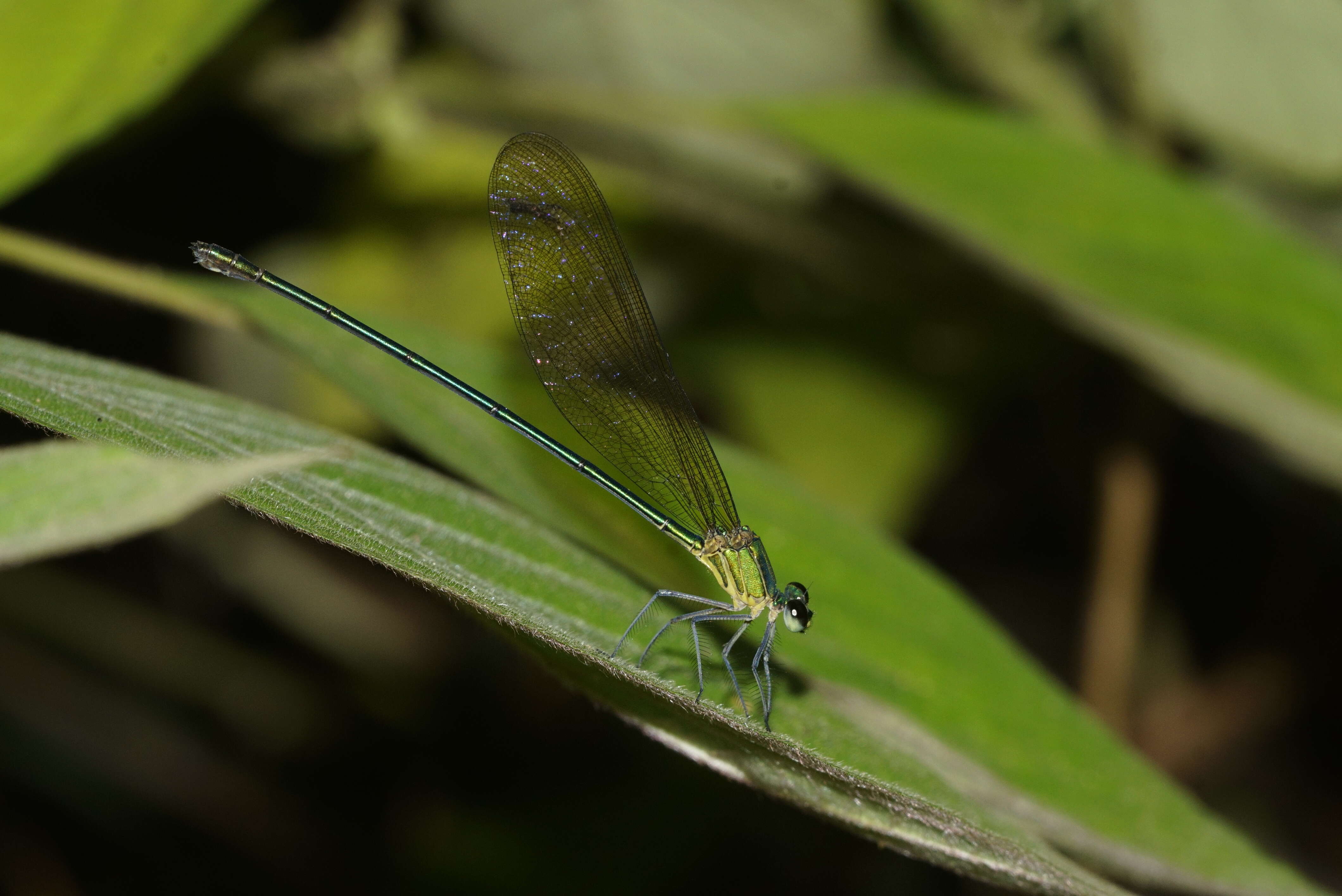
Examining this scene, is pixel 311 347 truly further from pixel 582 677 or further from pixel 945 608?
pixel 945 608

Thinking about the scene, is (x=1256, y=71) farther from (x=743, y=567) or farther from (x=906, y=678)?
(x=906, y=678)

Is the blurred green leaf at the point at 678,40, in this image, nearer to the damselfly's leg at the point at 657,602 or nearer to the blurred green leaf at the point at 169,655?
the damselfly's leg at the point at 657,602

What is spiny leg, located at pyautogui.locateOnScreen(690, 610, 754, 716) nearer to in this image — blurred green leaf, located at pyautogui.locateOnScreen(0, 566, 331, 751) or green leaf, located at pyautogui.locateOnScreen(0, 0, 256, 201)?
green leaf, located at pyautogui.locateOnScreen(0, 0, 256, 201)

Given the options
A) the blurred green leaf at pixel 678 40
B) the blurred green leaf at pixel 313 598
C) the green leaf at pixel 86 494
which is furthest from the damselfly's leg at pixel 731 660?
the blurred green leaf at pixel 678 40

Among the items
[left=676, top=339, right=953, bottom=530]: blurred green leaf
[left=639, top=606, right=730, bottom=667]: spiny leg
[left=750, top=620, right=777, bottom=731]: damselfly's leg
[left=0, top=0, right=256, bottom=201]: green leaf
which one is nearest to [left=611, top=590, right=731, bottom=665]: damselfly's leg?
[left=639, top=606, right=730, bottom=667]: spiny leg

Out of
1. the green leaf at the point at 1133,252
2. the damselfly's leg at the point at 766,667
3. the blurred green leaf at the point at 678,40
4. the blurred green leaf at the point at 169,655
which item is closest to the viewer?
the damselfly's leg at the point at 766,667

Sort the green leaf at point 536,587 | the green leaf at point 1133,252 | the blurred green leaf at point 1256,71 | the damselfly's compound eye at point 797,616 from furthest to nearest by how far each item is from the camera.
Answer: the blurred green leaf at point 1256,71
the green leaf at point 1133,252
the damselfly's compound eye at point 797,616
the green leaf at point 536,587

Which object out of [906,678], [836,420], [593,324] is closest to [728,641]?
[906,678]
